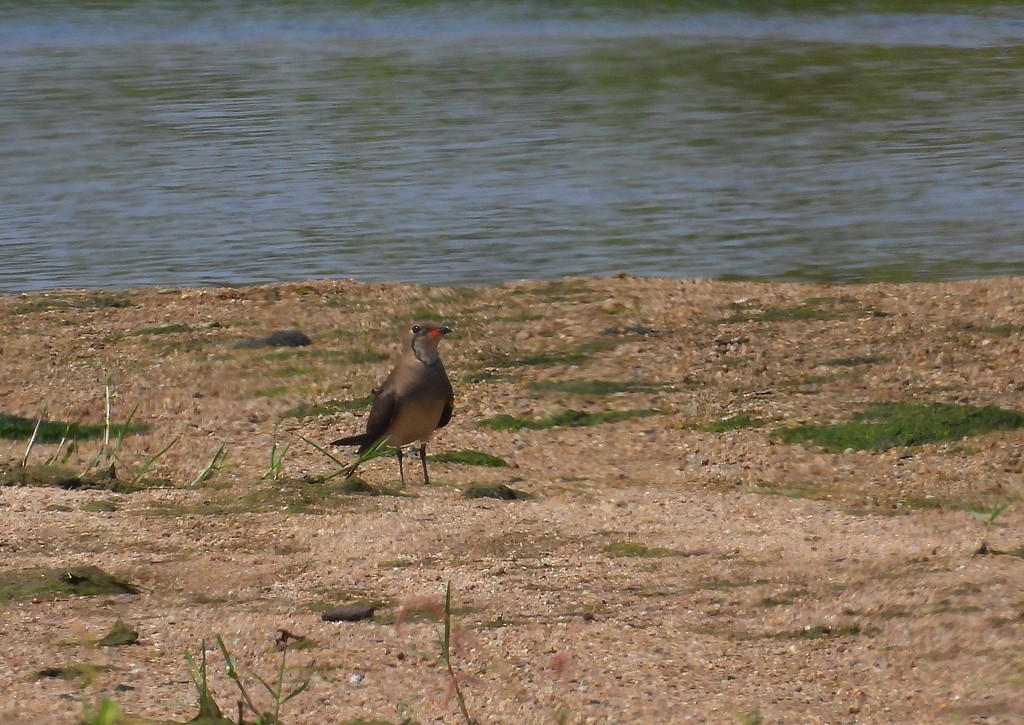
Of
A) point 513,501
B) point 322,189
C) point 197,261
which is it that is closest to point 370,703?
point 513,501

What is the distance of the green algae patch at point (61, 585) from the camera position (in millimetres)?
3670

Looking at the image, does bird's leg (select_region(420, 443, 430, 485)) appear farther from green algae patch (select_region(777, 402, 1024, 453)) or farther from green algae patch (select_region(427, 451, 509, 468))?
green algae patch (select_region(777, 402, 1024, 453))

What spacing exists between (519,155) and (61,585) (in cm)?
903

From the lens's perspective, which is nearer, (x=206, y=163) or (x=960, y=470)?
(x=960, y=470)

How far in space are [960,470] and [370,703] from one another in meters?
2.86

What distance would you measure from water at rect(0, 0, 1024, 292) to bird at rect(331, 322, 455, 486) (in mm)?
3079

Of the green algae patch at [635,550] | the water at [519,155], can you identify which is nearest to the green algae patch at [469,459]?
the green algae patch at [635,550]

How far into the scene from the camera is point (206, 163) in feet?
40.7

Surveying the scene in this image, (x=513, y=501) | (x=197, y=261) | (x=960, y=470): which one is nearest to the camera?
(x=513, y=501)

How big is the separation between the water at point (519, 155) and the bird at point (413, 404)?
3.08 m

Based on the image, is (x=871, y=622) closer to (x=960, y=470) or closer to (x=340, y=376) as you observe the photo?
(x=960, y=470)

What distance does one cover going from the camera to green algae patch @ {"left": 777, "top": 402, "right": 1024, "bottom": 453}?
565 centimetres

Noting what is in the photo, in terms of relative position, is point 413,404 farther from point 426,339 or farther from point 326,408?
point 326,408

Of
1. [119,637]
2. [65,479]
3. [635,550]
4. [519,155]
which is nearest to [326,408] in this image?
[65,479]
